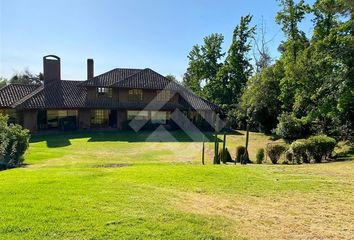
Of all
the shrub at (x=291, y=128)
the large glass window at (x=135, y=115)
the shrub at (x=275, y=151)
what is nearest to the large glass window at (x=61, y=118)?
the large glass window at (x=135, y=115)

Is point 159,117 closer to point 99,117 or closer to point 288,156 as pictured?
point 99,117

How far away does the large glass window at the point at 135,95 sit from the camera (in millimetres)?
42875

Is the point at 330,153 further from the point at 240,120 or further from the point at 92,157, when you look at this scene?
the point at 240,120

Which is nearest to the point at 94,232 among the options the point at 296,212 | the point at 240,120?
the point at 296,212

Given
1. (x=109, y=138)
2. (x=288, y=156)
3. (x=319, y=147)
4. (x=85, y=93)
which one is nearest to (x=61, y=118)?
(x=85, y=93)

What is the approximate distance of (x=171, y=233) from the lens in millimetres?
5871

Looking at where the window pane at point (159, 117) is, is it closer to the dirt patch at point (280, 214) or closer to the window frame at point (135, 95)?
the window frame at point (135, 95)

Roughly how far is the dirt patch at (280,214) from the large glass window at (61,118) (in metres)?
33.5

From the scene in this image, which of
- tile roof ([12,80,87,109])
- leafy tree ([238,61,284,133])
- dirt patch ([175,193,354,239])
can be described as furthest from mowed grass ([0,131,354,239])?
tile roof ([12,80,87,109])

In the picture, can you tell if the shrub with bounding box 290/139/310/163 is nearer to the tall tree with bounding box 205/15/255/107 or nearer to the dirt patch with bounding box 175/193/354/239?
the dirt patch with bounding box 175/193/354/239

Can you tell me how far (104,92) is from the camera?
42.1 m

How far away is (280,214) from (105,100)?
3675cm

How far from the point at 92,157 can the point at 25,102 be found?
698 inches

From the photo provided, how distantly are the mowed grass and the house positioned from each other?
2991 centimetres
